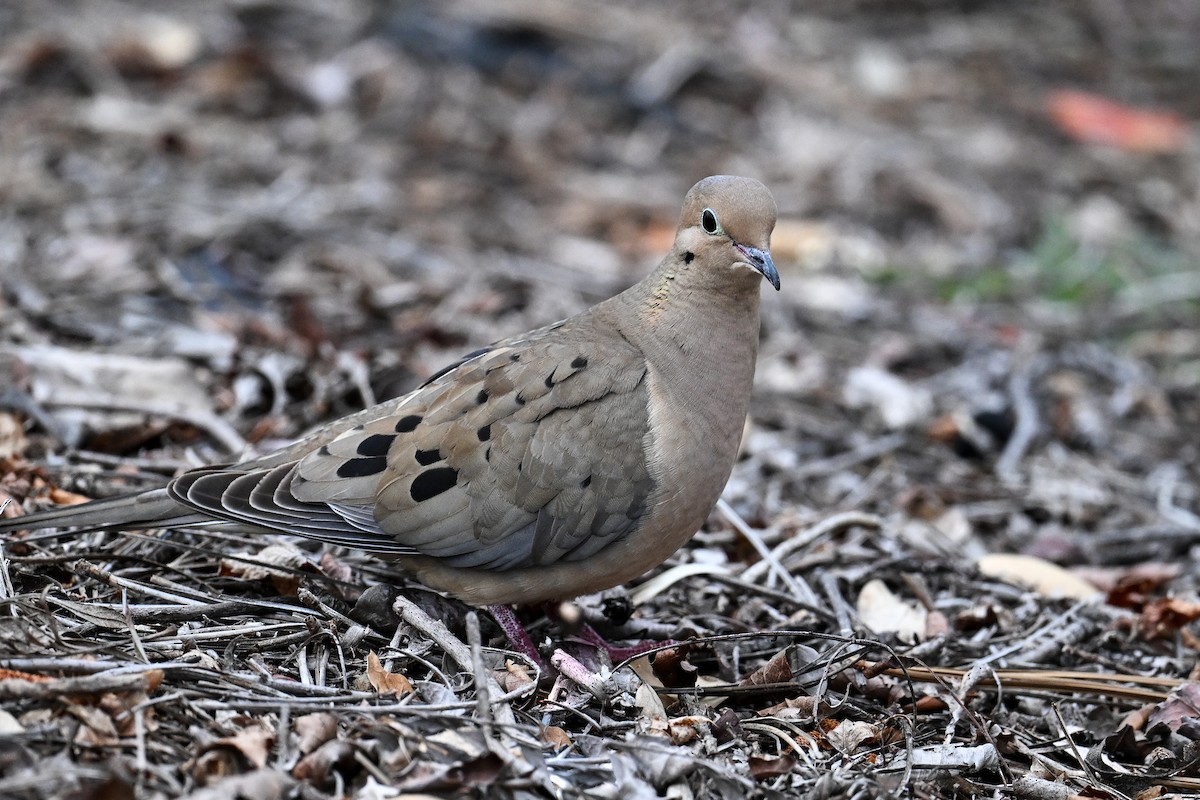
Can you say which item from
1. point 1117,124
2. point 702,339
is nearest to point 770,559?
point 702,339

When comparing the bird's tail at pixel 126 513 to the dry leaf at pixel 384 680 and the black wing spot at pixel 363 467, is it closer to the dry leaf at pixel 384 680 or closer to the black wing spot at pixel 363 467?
the black wing spot at pixel 363 467

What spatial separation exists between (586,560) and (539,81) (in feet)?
20.4

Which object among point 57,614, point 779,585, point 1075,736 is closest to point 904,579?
point 779,585

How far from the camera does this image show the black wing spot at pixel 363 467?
390 cm

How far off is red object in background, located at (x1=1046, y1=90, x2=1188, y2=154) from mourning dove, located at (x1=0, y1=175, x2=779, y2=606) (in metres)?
7.30

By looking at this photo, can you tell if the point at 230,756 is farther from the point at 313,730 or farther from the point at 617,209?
the point at 617,209

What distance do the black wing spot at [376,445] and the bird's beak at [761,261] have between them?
3.88 ft

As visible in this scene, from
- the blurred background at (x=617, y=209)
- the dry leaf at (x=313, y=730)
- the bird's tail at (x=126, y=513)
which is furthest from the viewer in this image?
the blurred background at (x=617, y=209)

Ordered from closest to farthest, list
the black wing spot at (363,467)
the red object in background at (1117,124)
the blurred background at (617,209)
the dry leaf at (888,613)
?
the black wing spot at (363,467) < the dry leaf at (888,613) < the blurred background at (617,209) < the red object in background at (1117,124)

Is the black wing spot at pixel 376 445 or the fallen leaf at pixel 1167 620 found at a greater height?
the black wing spot at pixel 376 445

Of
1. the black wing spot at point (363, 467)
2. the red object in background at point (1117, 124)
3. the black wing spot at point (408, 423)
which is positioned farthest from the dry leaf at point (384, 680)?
the red object in background at point (1117, 124)

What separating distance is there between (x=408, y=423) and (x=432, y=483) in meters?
0.22

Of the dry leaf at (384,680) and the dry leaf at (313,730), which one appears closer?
the dry leaf at (313,730)

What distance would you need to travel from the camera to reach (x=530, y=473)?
383cm
